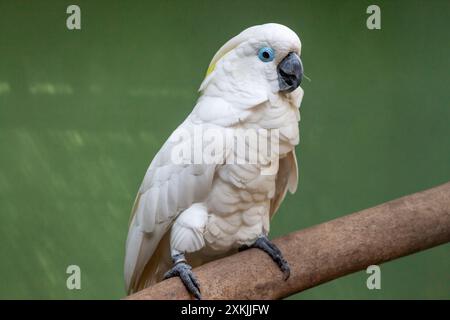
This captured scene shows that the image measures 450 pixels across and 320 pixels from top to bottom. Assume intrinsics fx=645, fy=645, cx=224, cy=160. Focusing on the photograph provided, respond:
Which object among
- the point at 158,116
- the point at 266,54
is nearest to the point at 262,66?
the point at 266,54

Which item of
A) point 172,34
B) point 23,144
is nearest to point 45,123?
point 23,144

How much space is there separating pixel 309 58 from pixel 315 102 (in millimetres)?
245

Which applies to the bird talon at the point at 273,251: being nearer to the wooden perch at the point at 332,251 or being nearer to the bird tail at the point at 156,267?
the wooden perch at the point at 332,251

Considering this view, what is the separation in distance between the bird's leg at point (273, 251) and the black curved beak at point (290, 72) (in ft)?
1.91

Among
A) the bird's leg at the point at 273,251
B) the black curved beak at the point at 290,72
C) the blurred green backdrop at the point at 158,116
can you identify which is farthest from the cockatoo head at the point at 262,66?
the blurred green backdrop at the point at 158,116

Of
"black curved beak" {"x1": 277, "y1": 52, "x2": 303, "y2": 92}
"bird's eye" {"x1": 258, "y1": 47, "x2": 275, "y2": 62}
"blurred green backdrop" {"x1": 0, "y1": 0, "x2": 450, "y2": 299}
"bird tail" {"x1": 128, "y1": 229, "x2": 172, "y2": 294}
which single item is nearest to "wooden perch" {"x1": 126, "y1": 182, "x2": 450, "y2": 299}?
"bird tail" {"x1": 128, "y1": 229, "x2": 172, "y2": 294}

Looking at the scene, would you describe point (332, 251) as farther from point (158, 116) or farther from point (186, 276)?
point (158, 116)

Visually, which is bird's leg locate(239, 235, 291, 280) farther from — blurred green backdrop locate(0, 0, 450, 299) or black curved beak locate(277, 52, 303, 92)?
blurred green backdrop locate(0, 0, 450, 299)

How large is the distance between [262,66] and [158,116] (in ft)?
4.05

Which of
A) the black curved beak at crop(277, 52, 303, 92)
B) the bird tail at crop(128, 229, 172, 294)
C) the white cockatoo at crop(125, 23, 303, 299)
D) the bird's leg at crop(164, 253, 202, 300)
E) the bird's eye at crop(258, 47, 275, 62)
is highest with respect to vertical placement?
the bird's eye at crop(258, 47, 275, 62)

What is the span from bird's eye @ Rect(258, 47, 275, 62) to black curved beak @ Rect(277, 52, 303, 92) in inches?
1.9

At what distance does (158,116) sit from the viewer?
3.53 m

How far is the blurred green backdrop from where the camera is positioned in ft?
11.4

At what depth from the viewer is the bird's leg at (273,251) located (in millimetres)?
2375
